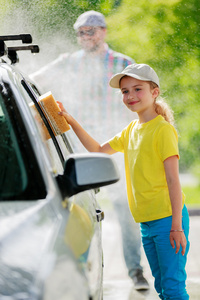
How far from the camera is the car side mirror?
215cm

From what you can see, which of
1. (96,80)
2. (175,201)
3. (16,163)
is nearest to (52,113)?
(175,201)

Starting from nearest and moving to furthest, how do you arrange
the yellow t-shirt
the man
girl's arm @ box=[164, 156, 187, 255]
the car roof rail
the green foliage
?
the car roof rail < girl's arm @ box=[164, 156, 187, 255] < the yellow t-shirt < the man < the green foliage

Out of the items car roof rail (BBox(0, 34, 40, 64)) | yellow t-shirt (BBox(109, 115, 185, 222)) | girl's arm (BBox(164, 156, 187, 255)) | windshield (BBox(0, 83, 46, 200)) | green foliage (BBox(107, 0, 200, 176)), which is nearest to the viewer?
windshield (BBox(0, 83, 46, 200))

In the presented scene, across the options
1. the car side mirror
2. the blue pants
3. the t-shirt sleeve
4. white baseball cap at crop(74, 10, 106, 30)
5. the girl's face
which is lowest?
the blue pants

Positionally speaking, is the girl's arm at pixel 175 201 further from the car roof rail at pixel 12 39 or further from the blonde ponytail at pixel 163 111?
the car roof rail at pixel 12 39

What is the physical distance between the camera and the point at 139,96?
3.37m

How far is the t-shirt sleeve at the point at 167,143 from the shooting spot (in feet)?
10.4

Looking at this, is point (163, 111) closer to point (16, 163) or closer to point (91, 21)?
point (16, 163)

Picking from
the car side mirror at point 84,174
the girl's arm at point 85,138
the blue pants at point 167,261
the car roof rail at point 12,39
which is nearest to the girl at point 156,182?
the blue pants at point 167,261

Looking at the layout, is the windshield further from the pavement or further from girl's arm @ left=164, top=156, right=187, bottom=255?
the pavement

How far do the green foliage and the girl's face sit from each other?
18.8 feet

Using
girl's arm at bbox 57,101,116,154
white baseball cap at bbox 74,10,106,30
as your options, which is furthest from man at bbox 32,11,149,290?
girl's arm at bbox 57,101,116,154

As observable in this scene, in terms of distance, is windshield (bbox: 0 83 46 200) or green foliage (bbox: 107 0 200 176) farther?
green foliage (bbox: 107 0 200 176)

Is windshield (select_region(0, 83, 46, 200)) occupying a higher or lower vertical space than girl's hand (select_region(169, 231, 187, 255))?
higher
